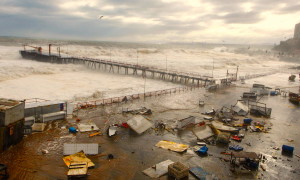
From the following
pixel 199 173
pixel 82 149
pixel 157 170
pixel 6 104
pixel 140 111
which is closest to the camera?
pixel 199 173

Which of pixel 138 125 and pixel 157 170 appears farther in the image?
pixel 138 125

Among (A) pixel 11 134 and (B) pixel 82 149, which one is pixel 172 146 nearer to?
(B) pixel 82 149

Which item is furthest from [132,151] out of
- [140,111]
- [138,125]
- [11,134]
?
[140,111]

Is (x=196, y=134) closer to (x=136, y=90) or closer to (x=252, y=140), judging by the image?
(x=252, y=140)

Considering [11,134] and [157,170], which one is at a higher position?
[11,134]

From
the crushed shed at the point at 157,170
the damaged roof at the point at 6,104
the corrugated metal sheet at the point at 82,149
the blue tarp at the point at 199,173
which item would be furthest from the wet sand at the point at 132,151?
the damaged roof at the point at 6,104

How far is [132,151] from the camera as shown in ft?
49.9

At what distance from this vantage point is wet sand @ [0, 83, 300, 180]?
12.7m

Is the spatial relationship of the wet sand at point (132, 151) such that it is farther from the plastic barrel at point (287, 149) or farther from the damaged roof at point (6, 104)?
the damaged roof at point (6, 104)

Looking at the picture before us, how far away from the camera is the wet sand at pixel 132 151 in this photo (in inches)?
501

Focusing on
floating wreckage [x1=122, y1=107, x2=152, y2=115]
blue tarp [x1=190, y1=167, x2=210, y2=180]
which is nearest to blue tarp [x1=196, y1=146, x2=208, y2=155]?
blue tarp [x1=190, y1=167, x2=210, y2=180]

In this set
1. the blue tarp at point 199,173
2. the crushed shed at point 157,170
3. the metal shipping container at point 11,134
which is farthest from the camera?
the metal shipping container at point 11,134

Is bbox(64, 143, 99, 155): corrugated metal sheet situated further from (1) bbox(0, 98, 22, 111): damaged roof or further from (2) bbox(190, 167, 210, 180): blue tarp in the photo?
(2) bbox(190, 167, 210, 180): blue tarp

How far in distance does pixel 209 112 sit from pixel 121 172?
14.1 m
